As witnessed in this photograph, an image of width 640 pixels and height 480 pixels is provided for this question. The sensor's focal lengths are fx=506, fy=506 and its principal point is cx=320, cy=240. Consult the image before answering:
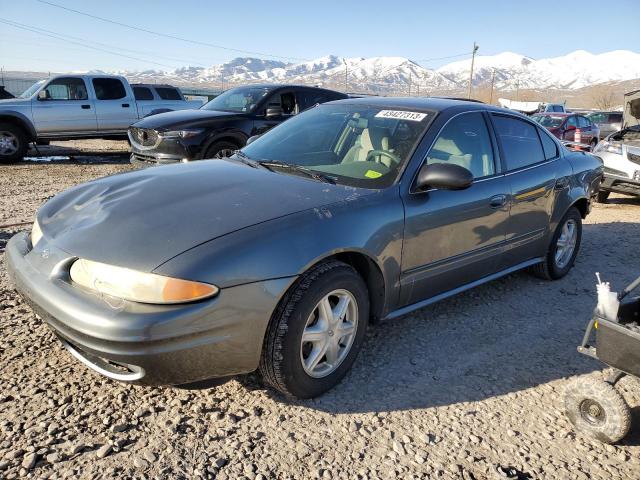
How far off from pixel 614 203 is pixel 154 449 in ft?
30.3

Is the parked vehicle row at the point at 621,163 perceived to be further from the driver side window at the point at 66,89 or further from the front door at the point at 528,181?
the driver side window at the point at 66,89

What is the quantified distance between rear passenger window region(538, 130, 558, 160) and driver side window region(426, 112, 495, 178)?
0.94 m

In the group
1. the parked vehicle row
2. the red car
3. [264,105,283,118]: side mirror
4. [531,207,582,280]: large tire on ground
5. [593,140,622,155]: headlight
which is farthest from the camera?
the red car

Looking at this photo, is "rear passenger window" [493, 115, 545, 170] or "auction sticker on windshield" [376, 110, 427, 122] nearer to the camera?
"auction sticker on windshield" [376, 110, 427, 122]

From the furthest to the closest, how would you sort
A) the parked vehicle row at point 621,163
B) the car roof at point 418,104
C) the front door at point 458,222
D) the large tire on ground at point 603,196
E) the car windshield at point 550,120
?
the car windshield at point 550,120, the large tire on ground at point 603,196, the parked vehicle row at point 621,163, the car roof at point 418,104, the front door at point 458,222

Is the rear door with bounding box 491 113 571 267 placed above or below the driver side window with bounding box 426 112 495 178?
below

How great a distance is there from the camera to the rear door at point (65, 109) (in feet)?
35.2

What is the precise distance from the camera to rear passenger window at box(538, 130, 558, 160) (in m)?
4.39

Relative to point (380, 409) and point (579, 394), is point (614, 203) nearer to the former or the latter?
point (579, 394)

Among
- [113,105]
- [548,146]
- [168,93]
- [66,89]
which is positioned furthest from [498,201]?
[168,93]

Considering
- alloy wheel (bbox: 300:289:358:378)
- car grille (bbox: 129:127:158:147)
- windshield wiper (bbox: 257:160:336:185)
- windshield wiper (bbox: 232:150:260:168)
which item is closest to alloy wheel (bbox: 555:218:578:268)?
windshield wiper (bbox: 257:160:336:185)

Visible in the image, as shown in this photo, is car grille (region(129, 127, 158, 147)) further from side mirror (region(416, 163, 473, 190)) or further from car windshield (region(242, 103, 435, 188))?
side mirror (region(416, 163, 473, 190))

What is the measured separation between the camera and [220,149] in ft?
25.0

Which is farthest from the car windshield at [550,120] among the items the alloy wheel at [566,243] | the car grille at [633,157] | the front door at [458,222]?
the front door at [458,222]
